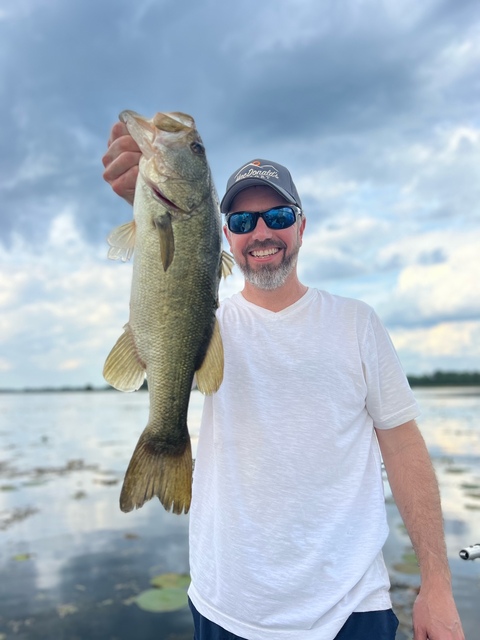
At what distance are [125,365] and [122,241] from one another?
55cm

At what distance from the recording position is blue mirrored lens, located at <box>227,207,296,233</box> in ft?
9.16

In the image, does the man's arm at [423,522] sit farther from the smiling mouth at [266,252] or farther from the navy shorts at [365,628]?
the smiling mouth at [266,252]

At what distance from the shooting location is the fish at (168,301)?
236cm

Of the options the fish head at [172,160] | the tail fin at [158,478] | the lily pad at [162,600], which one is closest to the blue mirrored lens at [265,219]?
the fish head at [172,160]

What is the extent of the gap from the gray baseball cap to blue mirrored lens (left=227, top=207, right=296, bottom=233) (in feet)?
0.28

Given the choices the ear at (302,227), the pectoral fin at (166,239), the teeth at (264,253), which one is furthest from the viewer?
the ear at (302,227)

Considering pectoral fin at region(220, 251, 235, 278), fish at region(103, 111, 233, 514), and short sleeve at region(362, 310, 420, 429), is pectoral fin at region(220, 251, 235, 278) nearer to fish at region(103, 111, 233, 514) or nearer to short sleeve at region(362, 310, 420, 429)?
fish at region(103, 111, 233, 514)

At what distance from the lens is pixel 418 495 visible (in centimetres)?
269

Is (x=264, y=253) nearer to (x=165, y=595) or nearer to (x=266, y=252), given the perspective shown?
(x=266, y=252)

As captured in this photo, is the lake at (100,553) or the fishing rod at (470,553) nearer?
the fishing rod at (470,553)

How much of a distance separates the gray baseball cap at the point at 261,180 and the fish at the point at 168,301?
1.22 ft

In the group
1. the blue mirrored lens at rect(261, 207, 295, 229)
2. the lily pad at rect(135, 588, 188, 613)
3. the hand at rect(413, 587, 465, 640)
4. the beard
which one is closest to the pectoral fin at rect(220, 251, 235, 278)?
the beard

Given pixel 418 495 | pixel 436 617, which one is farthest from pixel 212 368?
pixel 436 617

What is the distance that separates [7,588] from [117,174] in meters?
5.71
